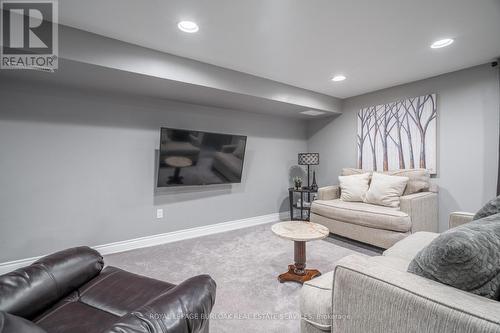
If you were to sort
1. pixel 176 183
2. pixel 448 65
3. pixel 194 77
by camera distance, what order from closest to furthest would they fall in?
pixel 194 77 < pixel 448 65 < pixel 176 183

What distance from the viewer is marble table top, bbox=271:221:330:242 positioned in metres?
1.97

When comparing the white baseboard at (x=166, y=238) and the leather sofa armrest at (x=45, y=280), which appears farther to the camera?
the white baseboard at (x=166, y=238)

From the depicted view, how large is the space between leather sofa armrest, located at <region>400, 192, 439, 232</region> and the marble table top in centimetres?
127

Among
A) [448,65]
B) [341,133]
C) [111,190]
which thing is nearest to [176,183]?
[111,190]

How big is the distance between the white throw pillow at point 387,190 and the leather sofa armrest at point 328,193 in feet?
1.97

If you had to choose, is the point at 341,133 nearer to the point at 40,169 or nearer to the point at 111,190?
the point at 111,190

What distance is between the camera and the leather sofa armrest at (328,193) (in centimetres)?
362

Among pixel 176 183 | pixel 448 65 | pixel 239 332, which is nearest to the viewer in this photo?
pixel 239 332

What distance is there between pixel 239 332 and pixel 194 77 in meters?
2.43

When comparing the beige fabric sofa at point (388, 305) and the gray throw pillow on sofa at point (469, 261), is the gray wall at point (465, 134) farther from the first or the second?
the beige fabric sofa at point (388, 305)

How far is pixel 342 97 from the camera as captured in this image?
413cm

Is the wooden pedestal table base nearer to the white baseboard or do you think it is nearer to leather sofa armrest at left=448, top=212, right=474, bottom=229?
leather sofa armrest at left=448, top=212, right=474, bottom=229

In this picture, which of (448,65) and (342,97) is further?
(342,97)

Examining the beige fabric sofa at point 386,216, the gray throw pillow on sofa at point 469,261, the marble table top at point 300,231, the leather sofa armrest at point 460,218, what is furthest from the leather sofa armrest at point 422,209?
the gray throw pillow on sofa at point 469,261
